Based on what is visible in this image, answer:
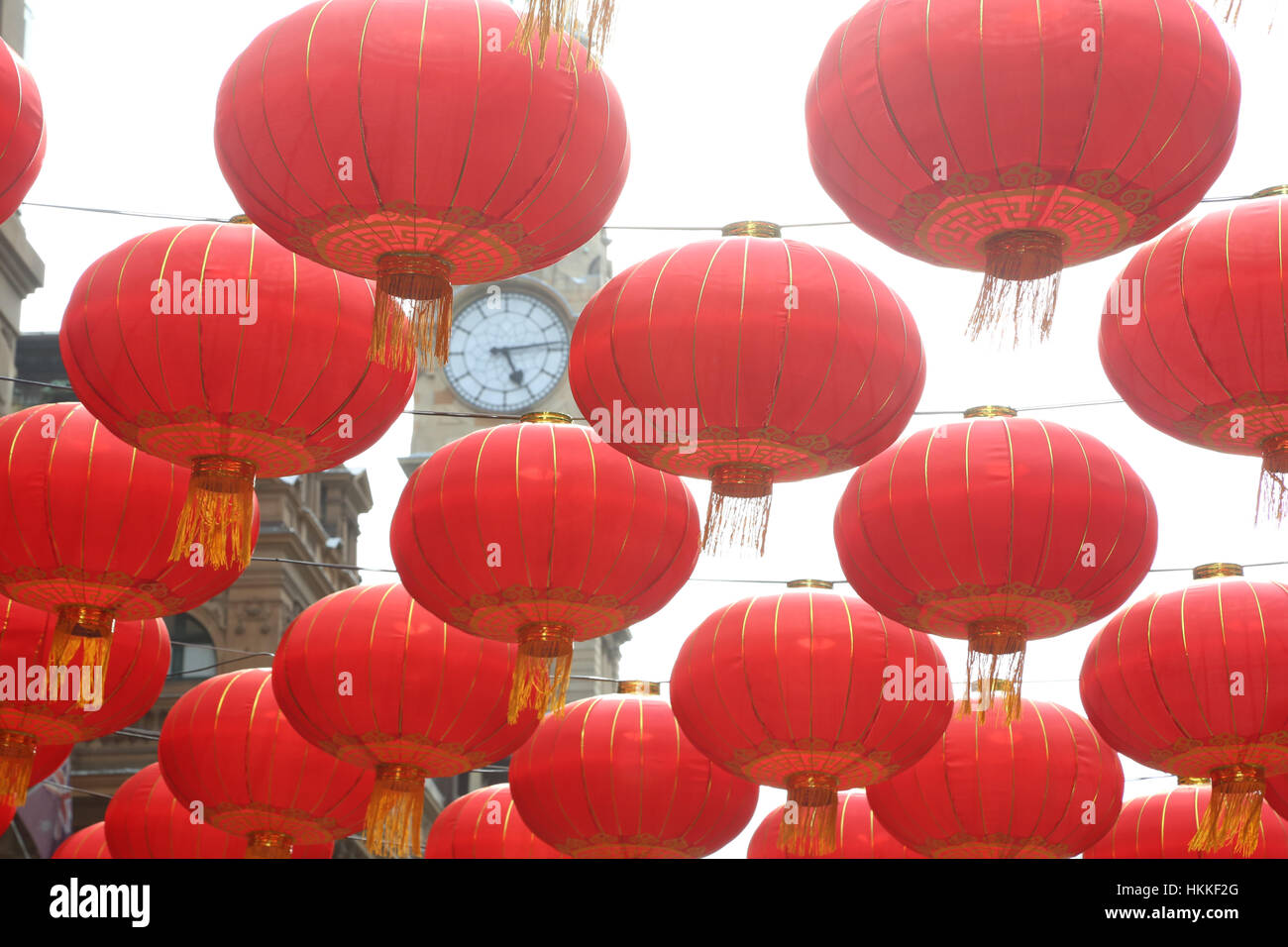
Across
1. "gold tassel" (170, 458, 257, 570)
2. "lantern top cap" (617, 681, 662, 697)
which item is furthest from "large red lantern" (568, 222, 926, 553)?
"lantern top cap" (617, 681, 662, 697)

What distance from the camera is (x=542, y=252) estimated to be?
227 inches

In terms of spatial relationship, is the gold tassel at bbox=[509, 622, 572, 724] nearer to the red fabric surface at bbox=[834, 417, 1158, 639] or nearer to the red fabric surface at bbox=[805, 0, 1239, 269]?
the red fabric surface at bbox=[834, 417, 1158, 639]

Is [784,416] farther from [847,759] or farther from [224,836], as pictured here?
[224,836]

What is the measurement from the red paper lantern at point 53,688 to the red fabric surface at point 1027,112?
4542mm

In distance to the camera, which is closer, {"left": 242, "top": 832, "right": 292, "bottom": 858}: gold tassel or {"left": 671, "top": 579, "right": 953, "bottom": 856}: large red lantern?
{"left": 671, "top": 579, "right": 953, "bottom": 856}: large red lantern

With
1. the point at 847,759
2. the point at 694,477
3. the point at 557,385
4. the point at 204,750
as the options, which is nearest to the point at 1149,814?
the point at 847,759

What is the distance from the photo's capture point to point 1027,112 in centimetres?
508

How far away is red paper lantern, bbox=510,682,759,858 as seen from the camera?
8.77 metres

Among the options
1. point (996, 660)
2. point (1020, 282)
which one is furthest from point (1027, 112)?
point (996, 660)

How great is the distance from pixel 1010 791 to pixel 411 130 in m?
4.89

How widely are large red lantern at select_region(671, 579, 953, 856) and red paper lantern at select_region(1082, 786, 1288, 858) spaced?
2098 mm

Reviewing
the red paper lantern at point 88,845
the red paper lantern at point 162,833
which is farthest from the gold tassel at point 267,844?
the red paper lantern at point 88,845

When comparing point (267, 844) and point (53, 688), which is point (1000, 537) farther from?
point (53, 688)

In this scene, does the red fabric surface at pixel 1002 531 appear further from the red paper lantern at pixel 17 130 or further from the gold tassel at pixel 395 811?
the red paper lantern at pixel 17 130
